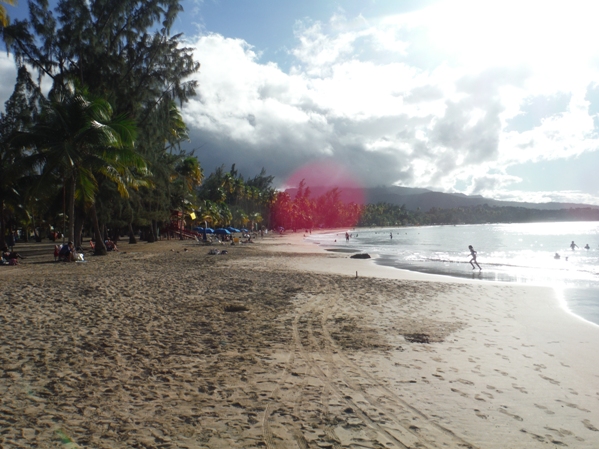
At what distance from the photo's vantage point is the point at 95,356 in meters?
5.79

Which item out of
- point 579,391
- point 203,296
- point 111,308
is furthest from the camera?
point 203,296

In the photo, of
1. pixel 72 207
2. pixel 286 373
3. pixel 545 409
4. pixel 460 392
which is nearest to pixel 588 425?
pixel 545 409

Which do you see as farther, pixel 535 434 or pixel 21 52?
pixel 21 52

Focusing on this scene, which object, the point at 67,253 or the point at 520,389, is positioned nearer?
the point at 520,389

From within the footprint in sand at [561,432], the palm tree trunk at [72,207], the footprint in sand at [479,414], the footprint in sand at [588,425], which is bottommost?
the footprint in sand at [588,425]

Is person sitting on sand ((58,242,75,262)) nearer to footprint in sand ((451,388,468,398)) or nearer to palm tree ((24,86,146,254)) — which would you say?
palm tree ((24,86,146,254))

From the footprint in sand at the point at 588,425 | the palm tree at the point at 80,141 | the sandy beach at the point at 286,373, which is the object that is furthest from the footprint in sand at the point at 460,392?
the palm tree at the point at 80,141

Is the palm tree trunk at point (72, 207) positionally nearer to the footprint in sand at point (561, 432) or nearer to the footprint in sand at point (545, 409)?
the footprint in sand at point (545, 409)

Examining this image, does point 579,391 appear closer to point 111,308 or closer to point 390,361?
point 390,361

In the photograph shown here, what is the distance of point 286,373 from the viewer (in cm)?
550

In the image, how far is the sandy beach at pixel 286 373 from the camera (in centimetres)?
395

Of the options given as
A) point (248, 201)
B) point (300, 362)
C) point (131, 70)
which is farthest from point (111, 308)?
point (248, 201)

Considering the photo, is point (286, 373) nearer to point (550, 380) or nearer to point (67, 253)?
point (550, 380)

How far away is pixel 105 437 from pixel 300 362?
2.84 metres
